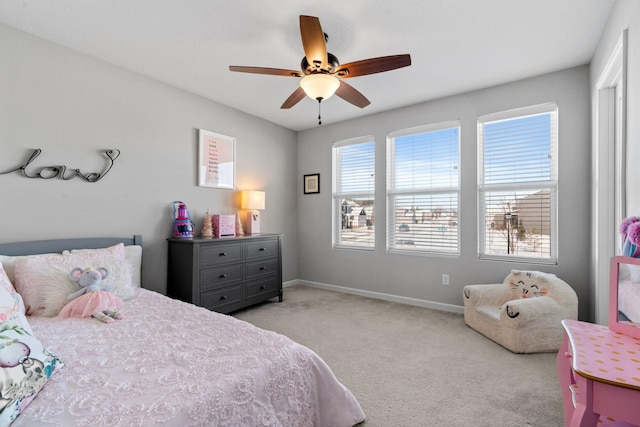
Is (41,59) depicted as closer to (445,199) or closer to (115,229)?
(115,229)

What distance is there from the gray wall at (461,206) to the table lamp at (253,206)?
3.42 ft

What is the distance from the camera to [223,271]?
3.25 metres

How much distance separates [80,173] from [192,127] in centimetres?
125

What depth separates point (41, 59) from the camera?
2406mm

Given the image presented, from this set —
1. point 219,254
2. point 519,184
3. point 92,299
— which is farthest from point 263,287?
point 519,184

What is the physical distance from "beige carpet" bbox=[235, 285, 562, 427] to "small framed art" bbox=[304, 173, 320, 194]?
1924 millimetres

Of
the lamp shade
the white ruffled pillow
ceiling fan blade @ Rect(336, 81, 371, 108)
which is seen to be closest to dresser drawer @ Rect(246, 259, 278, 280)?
the lamp shade

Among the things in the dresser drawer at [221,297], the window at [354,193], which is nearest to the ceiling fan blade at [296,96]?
the window at [354,193]

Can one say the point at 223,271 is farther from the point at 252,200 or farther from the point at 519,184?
the point at 519,184

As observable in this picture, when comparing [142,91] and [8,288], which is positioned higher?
[142,91]

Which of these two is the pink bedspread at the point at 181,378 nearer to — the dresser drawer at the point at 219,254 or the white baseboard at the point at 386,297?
the dresser drawer at the point at 219,254

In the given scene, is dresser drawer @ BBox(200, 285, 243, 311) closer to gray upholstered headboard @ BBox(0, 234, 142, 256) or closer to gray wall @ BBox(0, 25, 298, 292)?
gray wall @ BBox(0, 25, 298, 292)

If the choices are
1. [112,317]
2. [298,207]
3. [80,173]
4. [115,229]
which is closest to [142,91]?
[80,173]

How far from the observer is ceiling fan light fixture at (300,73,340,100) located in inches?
83.0
